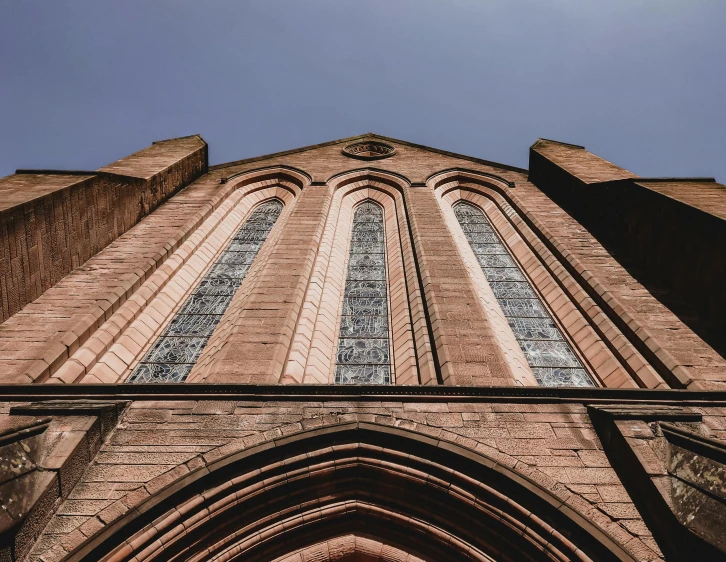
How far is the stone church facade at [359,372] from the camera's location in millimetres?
3488

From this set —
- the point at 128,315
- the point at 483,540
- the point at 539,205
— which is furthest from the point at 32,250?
the point at 539,205

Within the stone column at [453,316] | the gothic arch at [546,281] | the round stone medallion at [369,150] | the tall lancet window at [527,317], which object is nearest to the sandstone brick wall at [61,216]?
the stone column at [453,316]

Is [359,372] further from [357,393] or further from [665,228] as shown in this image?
[665,228]

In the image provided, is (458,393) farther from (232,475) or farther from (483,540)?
(232,475)

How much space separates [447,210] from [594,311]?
442 centimetres

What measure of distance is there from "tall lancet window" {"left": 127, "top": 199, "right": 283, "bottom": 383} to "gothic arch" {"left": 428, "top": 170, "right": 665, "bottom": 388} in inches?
126

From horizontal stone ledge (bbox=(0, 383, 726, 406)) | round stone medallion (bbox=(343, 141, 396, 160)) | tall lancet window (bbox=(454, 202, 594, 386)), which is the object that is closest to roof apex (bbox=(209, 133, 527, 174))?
round stone medallion (bbox=(343, 141, 396, 160))

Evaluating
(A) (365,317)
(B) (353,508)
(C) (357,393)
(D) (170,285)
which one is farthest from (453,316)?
(D) (170,285)

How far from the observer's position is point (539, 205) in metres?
9.65

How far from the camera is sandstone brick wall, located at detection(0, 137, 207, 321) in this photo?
5.84 m

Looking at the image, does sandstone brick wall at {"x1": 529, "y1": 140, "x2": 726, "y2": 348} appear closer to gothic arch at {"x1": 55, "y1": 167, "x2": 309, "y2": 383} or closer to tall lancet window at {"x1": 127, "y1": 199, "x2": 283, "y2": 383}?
gothic arch at {"x1": 55, "y1": 167, "x2": 309, "y2": 383}

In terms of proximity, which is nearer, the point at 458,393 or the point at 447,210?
the point at 458,393

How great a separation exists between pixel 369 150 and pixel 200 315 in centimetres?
792

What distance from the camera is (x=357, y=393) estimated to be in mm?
4375
